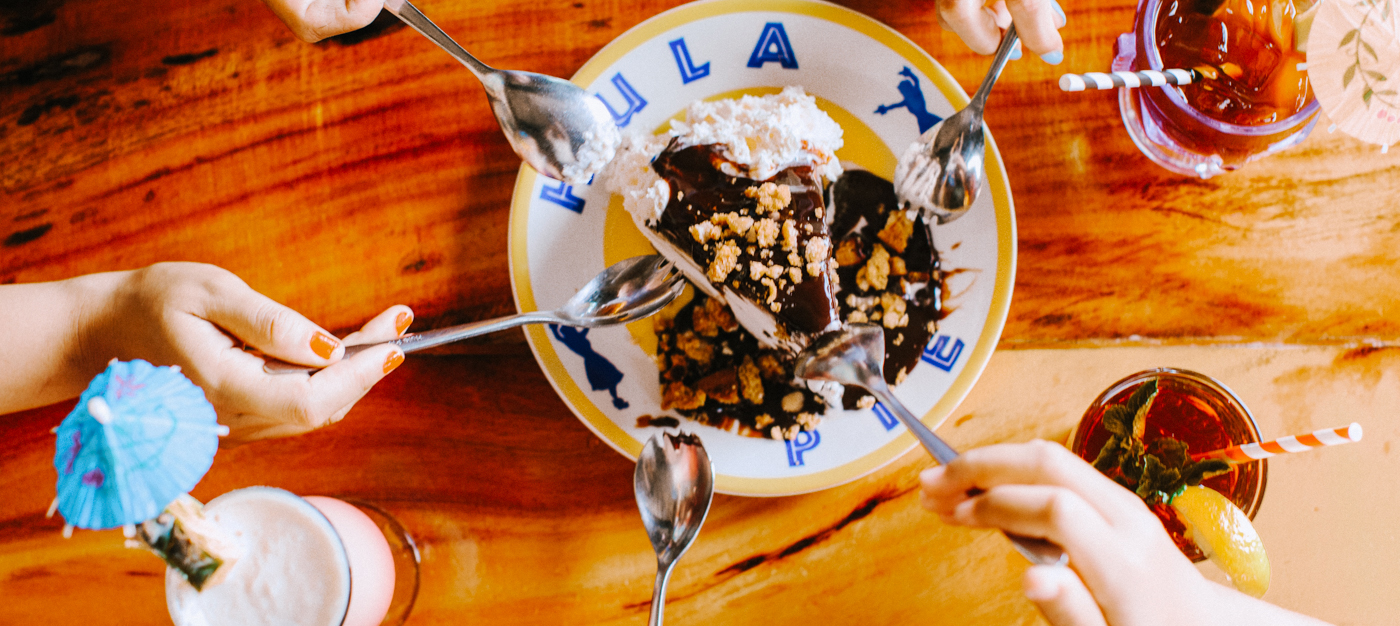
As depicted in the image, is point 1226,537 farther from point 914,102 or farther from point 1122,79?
point 914,102

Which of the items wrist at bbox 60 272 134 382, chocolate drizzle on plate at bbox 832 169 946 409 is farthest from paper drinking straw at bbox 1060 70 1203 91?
wrist at bbox 60 272 134 382

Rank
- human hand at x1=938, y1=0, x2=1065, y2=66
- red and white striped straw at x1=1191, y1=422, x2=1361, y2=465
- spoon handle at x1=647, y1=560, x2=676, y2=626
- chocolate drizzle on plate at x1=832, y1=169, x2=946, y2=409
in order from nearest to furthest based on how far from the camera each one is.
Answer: red and white striped straw at x1=1191, y1=422, x2=1361, y2=465 < human hand at x1=938, y1=0, x2=1065, y2=66 < spoon handle at x1=647, y1=560, x2=676, y2=626 < chocolate drizzle on plate at x1=832, y1=169, x2=946, y2=409

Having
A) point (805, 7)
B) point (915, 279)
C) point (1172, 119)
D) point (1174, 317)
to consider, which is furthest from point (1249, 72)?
point (805, 7)

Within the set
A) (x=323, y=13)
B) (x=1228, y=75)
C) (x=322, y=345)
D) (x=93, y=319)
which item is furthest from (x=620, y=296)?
(x=1228, y=75)

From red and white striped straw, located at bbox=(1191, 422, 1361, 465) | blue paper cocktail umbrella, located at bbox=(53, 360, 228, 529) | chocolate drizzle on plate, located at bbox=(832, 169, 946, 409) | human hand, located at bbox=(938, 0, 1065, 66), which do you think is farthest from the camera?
chocolate drizzle on plate, located at bbox=(832, 169, 946, 409)

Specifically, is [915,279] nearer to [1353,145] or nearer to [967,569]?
[967,569]

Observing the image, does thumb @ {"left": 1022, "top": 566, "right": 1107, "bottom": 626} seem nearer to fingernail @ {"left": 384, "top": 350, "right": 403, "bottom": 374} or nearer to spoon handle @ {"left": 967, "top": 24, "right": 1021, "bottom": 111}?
spoon handle @ {"left": 967, "top": 24, "right": 1021, "bottom": 111}

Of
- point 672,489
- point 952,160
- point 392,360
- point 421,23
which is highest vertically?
point 421,23
